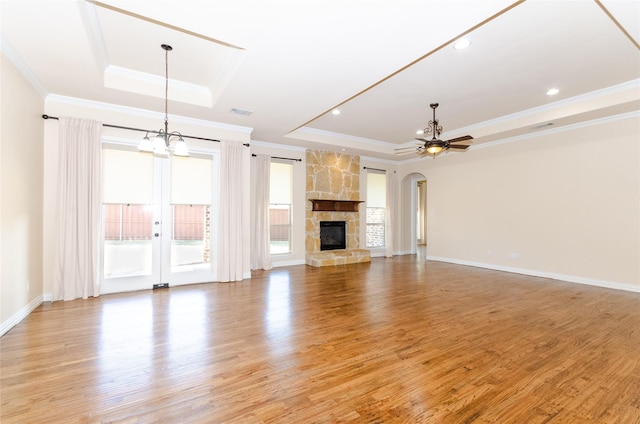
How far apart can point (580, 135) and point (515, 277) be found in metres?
3.06

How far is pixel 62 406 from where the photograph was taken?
6.57 ft

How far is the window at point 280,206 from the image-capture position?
7.39 meters

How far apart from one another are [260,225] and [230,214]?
1282 millimetres

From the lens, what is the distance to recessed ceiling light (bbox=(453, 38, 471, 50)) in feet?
10.7

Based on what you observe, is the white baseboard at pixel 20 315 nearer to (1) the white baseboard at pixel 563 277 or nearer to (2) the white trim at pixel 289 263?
(2) the white trim at pixel 289 263

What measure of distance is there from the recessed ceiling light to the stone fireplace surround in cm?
477

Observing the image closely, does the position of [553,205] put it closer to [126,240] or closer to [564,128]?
[564,128]

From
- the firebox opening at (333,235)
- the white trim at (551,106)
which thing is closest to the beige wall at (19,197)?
the firebox opening at (333,235)

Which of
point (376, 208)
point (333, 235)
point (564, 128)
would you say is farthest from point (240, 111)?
point (564, 128)

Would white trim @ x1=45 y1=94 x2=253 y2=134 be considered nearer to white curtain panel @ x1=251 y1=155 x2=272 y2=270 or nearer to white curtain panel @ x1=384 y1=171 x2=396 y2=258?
white curtain panel @ x1=251 y1=155 x2=272 y2=270

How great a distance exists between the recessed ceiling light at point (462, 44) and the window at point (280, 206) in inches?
190

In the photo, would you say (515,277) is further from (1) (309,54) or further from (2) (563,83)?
(1) (309,54)

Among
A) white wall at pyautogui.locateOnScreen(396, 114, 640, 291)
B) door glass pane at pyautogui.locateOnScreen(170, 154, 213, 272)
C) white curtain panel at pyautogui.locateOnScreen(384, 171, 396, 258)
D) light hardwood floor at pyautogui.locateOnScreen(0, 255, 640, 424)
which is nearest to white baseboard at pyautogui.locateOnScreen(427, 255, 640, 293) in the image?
white wall at pyautogui.locateOnScreen(396, 114, 640, 291)

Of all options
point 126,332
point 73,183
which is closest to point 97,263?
point 73,183
